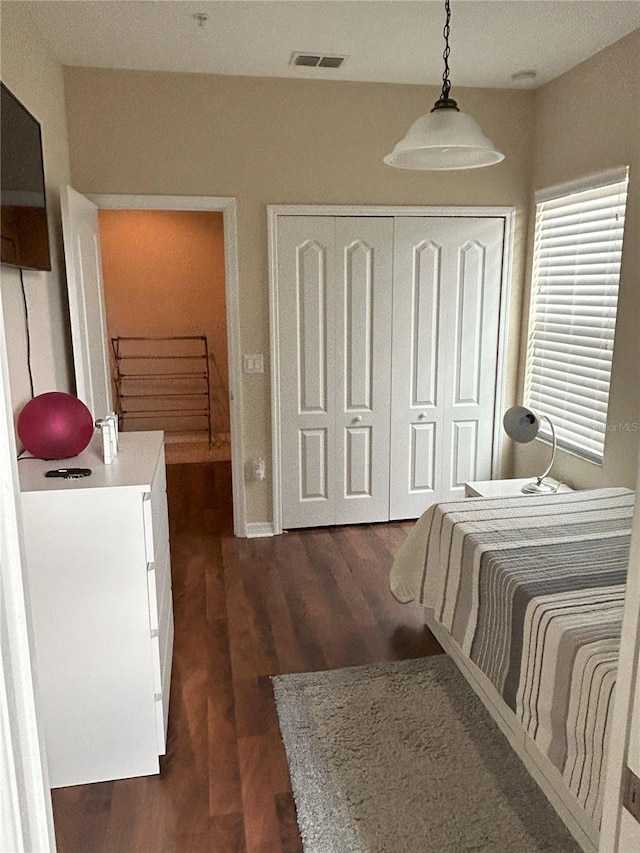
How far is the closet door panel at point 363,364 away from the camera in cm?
399

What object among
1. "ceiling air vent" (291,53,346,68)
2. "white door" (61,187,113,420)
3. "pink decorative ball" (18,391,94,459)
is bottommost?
"pink decorative ball" (18,391,94,459)

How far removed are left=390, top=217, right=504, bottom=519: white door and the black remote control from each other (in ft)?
8.28

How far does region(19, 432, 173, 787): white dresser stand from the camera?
76.0 inches

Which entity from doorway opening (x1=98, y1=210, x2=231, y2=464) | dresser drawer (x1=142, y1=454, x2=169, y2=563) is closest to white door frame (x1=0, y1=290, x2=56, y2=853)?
dresser drawer (x1=142, y1=454, x2=169, y2=563)

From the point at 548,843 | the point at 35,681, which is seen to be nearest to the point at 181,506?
the point at 548,843

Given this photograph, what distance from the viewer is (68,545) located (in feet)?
6.37

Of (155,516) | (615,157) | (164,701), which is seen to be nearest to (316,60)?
(615,157)

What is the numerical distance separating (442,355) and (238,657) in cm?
242

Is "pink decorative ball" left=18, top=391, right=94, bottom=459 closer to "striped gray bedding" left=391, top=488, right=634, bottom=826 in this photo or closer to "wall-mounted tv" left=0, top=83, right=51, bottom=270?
"wall-mounted tv" left=0, top=83, right=51, bottom=270

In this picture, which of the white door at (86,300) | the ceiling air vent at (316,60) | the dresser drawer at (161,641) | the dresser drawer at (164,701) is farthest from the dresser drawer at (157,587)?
the ceiling air vent at (316,60)

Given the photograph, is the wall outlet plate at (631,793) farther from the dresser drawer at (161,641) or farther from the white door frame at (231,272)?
the white door frame at (231,272)

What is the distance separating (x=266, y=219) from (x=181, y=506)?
223 cm

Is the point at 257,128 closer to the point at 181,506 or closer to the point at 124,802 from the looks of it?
the point at 181,506

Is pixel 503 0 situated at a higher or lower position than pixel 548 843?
higher
